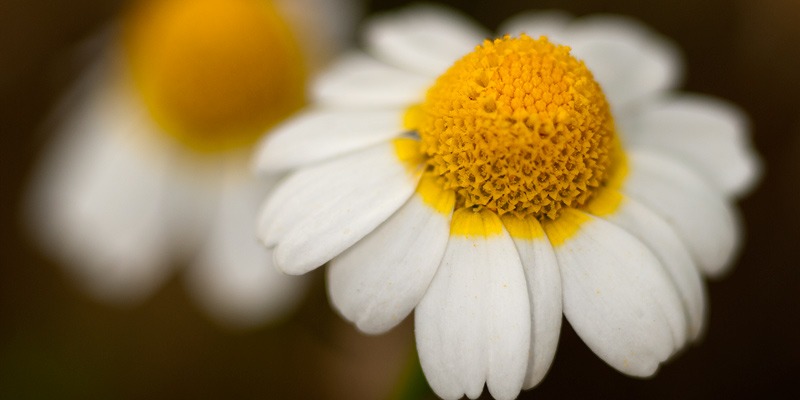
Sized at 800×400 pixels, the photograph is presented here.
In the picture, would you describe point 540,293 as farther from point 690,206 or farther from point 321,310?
point 321,310

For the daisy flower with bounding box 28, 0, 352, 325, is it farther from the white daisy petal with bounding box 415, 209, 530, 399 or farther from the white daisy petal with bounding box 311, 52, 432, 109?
the white daisy petal with bounding box 415, 209, 530, 399

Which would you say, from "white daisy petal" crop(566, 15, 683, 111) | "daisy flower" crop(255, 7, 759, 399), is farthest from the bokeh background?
"daisy flower" crop(255, 7, 759, 399)

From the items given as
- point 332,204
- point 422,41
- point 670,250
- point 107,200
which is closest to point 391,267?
point 332,204

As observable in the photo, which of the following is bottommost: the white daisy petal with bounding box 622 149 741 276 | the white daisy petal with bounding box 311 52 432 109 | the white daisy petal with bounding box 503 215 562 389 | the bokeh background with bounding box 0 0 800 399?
the bokeh background with bounding box 0 0 800 399

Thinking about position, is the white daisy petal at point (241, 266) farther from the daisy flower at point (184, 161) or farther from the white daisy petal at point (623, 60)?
the white daisy petal at point (623, 60)

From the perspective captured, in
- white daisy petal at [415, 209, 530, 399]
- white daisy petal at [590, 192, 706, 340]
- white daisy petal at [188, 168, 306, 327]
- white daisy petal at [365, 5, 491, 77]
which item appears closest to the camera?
white daisy petal at [415, 209, 530, 399]

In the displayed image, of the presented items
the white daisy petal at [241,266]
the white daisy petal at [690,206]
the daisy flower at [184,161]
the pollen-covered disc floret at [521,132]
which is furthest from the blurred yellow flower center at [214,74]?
the white daisy petal at [690,206]

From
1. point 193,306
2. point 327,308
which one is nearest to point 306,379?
point 327,308
